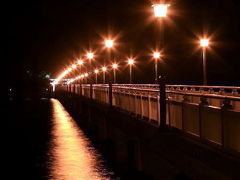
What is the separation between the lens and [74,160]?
21375 millimetres

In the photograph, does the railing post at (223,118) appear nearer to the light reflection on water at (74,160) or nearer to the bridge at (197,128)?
the bridge at (197,128)

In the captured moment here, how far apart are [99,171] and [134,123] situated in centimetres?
241

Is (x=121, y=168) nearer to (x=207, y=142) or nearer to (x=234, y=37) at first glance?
(x=207, y=142)

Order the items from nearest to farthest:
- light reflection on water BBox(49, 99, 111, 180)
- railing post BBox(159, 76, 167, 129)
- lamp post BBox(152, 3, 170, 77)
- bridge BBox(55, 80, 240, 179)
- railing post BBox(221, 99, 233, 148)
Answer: bridge BBox(55, 80, 240, 179) → railing post BBox(221, 99, 233, 148) → lamp post BBox(152, 3, 170, 77) → railing post BBox(159, 76, 167, 129) → light reflection on water BBox(49, 99, 111, 180)

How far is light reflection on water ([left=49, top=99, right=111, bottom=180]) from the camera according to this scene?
58.1 ft

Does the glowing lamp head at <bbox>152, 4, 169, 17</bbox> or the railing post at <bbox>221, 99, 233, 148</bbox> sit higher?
the glowing lamp head at <bbox>152, 4, 169, 17</bbox>

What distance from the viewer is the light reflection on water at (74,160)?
17.7 meters

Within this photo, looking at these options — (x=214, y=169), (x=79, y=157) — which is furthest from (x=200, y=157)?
(x=79, y=157)

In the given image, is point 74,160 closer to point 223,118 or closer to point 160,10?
point 160,10

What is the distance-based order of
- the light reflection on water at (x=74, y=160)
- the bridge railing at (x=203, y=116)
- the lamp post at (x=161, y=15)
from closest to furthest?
the bridge railing at (x=203, y=116), the lamp post at (x=161, y=15), the light reflection on water at (x=74, y=160)

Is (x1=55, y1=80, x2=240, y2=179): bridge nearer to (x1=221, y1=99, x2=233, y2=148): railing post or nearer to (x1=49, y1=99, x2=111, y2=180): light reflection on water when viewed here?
(x1=221, y1=99, x2=233, y2=148): railing post

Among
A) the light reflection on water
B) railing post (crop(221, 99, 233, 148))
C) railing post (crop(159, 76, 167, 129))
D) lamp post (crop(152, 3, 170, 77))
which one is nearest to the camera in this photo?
railing post (crop(221, 99, 233, 148))

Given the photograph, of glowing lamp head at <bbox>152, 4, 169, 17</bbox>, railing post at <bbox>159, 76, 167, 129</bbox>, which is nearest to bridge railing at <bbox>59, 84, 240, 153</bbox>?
railing post at <bbox>159, 76, 167, 129</bbox>

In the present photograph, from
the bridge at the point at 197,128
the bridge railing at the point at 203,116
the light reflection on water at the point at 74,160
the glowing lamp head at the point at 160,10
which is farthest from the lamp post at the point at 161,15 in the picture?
the light reflection on water at the point at 74,160
